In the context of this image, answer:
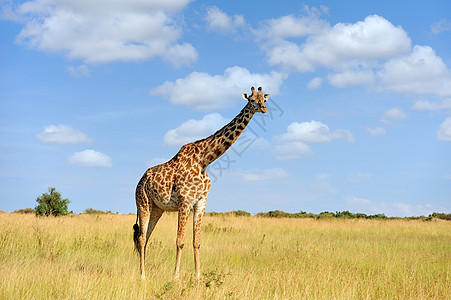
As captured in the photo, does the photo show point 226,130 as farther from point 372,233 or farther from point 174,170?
point 372,233

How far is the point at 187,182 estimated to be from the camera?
851 cm

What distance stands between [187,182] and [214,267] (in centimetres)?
268

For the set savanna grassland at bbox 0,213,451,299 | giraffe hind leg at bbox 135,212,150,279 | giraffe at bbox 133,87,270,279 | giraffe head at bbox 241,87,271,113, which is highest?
giraffe head at bbox 241,87,271,113

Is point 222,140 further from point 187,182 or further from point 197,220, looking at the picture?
point 197,220

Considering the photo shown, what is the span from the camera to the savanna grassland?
268 inches

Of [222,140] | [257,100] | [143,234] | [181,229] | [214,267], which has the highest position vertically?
[257,100]

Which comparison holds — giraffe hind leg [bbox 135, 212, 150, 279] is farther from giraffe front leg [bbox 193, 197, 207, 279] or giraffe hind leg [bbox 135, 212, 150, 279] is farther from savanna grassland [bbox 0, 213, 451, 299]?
giraffe front leg [bbox 193, 197, 207, 279]

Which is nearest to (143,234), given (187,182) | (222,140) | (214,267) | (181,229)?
(181,229)

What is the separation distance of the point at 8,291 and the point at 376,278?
7.35 meters

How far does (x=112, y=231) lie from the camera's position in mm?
15250

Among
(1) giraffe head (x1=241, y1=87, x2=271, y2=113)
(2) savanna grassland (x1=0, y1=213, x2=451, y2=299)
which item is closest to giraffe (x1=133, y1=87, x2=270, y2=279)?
(1) giraffe head (x1=241, y1=87, x2=271, y2=113)

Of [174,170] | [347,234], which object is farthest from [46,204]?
[174,170]

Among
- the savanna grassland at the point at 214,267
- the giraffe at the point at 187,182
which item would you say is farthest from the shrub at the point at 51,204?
the giraffe at the point at 187,182

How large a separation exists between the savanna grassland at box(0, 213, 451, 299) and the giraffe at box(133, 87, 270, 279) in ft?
3.04
